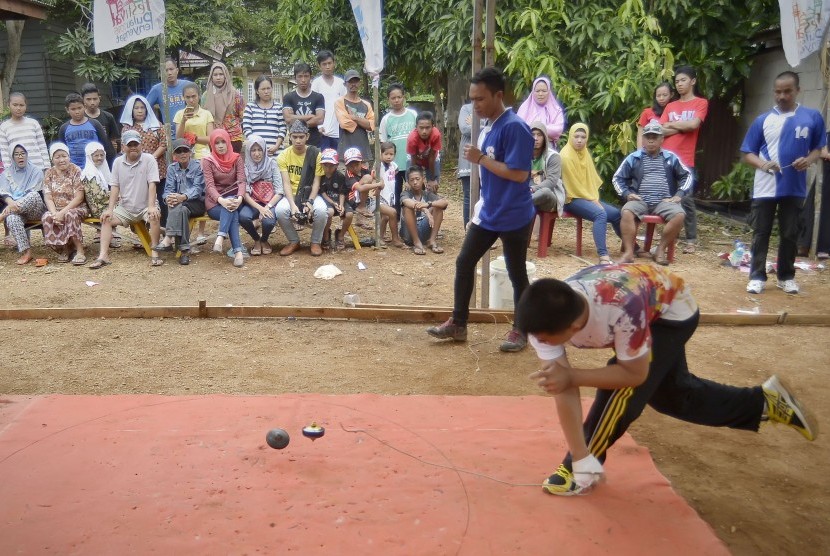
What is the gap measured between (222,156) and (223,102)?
41.3 inches

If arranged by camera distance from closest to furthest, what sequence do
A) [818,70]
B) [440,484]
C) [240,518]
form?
[240,518] < [440,484] < [818,70]

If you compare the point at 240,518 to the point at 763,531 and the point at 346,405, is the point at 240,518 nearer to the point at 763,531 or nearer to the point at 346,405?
the point at 346,405

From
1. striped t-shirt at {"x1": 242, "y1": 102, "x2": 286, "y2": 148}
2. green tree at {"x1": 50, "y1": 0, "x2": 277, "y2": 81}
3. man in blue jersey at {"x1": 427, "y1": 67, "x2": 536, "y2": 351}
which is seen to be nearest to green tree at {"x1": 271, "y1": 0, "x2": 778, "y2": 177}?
striped t-shirt at {"x1": 242, "y1": 102, "x2": 286, "y2": 148}

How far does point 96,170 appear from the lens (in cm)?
789

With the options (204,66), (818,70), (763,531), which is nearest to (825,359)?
(763,531)

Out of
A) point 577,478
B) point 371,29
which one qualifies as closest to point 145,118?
point 371,29

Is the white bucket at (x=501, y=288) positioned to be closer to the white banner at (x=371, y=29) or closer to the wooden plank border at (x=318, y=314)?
the wooden plank border at (x=318, y=314)

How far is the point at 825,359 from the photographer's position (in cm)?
481

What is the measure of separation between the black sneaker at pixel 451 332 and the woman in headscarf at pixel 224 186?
3.08m

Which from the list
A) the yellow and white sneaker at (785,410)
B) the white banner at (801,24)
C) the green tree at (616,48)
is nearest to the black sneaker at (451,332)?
the yellow and white sneaker at (785,410)

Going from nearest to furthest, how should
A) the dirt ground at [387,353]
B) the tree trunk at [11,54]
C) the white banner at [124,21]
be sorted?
the dirt ground at [387,353]
the white banner at [124,21]
the tree trunk at [11,54]

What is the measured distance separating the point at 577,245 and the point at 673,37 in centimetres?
454

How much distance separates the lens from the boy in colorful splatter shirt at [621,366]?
96.8 inches

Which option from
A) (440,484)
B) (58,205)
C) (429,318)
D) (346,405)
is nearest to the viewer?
(440,484)
